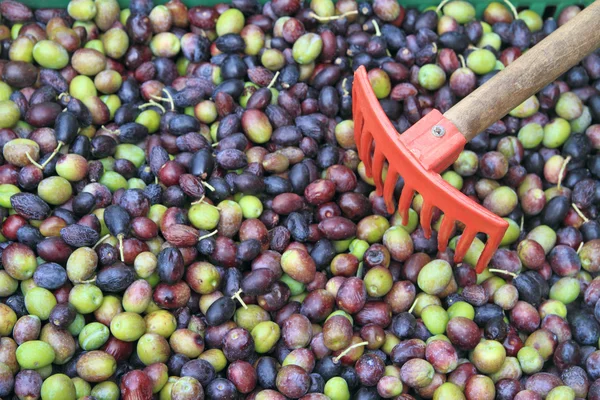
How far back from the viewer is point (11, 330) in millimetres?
2891

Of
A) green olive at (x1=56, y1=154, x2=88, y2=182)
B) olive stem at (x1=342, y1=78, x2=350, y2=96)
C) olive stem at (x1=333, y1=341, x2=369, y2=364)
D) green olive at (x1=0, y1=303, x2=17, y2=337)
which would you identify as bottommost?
olive stem at (x1=333, y1=341, x2=369, y2=364)

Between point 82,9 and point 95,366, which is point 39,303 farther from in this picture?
point 82,9

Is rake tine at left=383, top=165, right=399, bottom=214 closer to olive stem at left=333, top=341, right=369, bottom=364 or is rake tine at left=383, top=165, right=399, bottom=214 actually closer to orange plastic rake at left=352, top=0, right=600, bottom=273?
orange plastic rake at left=352, top=0, right=600, bottom=273

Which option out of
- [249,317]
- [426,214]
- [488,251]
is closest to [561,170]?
[488,251]

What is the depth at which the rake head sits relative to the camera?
2646 millimetres

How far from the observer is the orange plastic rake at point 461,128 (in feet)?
8.80

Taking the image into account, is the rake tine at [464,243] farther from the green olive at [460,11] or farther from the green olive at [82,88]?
the green olive at [82,88]

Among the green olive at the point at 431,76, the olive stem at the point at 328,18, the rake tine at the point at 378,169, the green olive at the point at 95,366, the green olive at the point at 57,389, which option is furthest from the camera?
the olive stem at the point at 328,18

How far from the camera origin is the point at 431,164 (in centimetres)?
269

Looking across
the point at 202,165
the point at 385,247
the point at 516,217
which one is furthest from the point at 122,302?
the point at 516,217

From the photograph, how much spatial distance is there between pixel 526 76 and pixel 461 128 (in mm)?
363

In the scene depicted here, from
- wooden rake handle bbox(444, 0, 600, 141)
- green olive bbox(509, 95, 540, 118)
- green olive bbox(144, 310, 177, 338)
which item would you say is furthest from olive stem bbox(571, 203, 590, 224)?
green olive bbox(144, 310, 177, 338)

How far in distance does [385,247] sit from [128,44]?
1866mm

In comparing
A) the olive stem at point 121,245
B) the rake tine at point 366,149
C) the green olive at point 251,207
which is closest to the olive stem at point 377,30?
the rake tine at point 366,149
